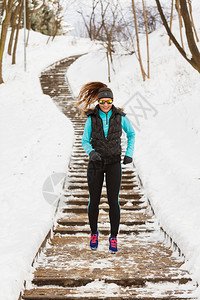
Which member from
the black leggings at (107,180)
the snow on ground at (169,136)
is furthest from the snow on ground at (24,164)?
the snow on ground at (169,136)

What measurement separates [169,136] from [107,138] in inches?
260

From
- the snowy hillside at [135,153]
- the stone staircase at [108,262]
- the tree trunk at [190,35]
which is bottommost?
the stone staircase at [108,262]

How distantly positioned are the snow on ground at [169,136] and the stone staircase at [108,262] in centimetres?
23

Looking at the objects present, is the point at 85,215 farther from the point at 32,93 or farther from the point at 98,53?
the point at 98,53

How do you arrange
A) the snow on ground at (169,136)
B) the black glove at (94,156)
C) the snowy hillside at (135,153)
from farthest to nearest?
the snow on ground at (169,136) → the snowy hillside at (135,153) → the black glove at (94,156)

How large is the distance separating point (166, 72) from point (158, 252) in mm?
15434

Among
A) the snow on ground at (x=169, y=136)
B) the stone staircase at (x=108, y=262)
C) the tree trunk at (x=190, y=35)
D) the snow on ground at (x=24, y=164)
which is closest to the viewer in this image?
the stone staircase at (x=108, y=262)

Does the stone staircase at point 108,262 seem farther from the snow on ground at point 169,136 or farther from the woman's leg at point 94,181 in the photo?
the woman's leg at point 94,181

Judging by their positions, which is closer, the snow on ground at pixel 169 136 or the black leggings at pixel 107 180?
the black leggings at pixel 107 180

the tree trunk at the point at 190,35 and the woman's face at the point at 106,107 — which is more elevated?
the tree trunk at the point at 190,35

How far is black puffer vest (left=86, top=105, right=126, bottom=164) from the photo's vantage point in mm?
4160

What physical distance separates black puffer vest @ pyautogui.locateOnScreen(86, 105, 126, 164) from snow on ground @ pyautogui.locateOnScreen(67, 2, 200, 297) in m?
1.53

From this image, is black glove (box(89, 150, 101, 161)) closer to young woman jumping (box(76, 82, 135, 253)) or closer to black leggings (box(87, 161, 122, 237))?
young woman jumping (box(76, 82, 135, 253))

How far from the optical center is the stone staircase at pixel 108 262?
11.3ft
